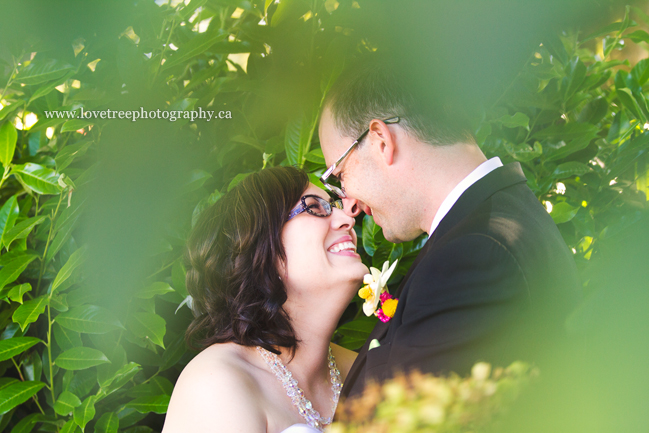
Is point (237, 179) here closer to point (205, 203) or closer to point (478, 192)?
point (205, 203)

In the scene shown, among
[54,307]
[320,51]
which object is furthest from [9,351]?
[320,51]

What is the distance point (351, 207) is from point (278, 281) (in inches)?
12.8

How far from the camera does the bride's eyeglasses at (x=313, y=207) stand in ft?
4.34

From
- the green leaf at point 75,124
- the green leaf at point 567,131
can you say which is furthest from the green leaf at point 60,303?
the green leaf at point 567,131

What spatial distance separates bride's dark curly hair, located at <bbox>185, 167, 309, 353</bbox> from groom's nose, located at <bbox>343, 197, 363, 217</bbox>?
143mm

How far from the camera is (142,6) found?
73 centimetres

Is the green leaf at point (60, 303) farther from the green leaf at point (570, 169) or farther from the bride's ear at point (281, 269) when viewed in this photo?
the green leaf at point (570, 169)

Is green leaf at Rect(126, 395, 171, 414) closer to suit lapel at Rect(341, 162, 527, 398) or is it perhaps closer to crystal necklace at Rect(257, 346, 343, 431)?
crystal necklace at Rect(257, 346, 343, 431)

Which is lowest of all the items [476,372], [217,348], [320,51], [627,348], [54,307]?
[217,348]

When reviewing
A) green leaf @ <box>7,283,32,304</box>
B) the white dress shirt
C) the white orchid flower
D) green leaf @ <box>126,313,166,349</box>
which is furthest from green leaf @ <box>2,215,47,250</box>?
the white dress shirt

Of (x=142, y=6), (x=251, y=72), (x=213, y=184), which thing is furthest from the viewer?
(x=213, y=184)

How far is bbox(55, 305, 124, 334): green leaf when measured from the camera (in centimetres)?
116

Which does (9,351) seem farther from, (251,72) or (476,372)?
(476,372)

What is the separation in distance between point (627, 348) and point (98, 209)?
3.49 ft
